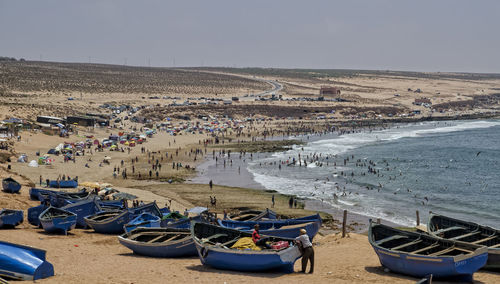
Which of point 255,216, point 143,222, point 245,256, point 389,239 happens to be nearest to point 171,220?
point 143,222

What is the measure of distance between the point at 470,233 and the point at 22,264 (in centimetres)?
1519

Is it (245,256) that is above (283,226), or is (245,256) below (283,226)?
above

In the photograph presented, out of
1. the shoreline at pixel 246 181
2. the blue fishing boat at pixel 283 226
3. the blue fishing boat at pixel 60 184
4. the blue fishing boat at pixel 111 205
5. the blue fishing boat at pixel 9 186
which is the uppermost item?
the blue fishing boat at pixel 283 226

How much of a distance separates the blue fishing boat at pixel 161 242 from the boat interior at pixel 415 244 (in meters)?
6.73

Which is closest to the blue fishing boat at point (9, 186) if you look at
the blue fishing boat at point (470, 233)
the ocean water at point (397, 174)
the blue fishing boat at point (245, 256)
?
the blue fishing boat at point (245, 256)

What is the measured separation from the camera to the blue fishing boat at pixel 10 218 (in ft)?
80.2

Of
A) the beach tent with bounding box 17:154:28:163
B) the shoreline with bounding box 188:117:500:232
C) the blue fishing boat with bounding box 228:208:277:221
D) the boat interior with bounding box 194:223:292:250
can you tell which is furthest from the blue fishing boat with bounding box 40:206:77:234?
the beach tent with bounding box 17:154:28:163

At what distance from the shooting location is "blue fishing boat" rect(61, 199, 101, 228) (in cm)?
2744

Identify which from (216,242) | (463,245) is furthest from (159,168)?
(463,245)

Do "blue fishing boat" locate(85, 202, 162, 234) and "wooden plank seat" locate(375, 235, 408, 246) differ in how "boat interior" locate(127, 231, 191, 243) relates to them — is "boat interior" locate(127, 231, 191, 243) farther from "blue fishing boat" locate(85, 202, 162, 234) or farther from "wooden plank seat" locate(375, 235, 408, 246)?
"wooden plank seat" locate(375, 235, 408, 246)

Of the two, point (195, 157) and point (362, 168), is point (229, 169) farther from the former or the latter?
point (362, 168)

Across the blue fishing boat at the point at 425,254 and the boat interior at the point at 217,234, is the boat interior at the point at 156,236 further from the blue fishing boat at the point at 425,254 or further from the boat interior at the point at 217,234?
the blue fishing boat at the point at 425,254

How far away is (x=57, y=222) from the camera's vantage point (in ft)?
79.8

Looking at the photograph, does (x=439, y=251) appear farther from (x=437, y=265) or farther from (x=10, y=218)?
(x=10, y=218)
